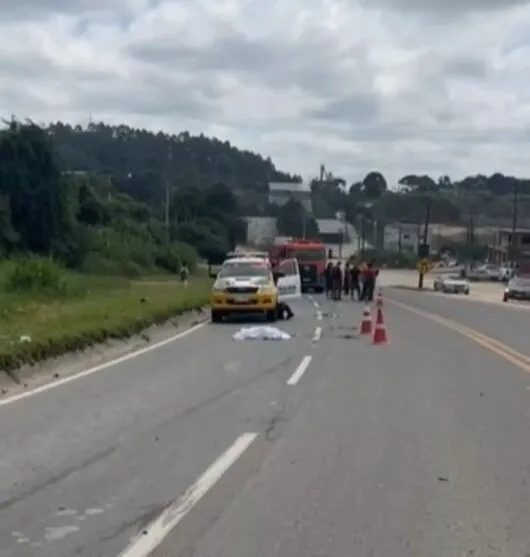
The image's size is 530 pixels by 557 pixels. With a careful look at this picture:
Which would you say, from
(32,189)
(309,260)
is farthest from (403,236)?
(32,189)

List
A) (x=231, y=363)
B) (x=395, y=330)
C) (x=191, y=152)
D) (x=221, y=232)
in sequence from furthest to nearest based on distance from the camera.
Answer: (x=191, y=152) → (x=221, y=232) → (x=395, y=330) → (x=231, y=363)

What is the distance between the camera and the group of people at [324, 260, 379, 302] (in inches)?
2058

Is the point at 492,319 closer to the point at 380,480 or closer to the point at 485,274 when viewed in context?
the point at 380,480

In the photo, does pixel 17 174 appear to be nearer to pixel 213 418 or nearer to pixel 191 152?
pixel 213 418

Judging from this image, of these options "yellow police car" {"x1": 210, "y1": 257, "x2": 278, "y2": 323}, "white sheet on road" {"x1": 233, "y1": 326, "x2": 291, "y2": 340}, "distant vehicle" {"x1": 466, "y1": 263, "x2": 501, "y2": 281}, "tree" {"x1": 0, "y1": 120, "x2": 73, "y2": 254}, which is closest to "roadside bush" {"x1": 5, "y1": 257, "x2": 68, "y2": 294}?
"yellow police car" {"x1": 210, "y1": 257, "x2": 278, "y2": 323}

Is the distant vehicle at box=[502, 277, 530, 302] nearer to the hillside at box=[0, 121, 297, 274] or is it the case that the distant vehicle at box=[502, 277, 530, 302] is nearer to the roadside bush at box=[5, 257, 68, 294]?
the hillside at box=[0, 121, 297, 274]

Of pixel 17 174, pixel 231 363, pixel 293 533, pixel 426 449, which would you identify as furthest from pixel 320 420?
pixel 17 174

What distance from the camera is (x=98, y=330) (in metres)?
24.0

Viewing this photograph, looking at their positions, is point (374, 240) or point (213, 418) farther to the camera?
point (374, 240)

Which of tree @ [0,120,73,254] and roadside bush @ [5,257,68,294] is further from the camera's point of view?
tree @ [0,120,73,254]

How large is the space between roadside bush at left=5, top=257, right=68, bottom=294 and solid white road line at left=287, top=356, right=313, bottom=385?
1819 cm

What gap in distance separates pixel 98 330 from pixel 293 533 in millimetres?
16020

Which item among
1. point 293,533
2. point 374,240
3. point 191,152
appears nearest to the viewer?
point 293,533

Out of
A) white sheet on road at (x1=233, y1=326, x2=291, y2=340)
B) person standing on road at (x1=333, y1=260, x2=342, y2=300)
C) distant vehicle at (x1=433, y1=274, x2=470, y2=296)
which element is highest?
white sheet on road at (x1=233, y1=326, x2=291, y2=340)
